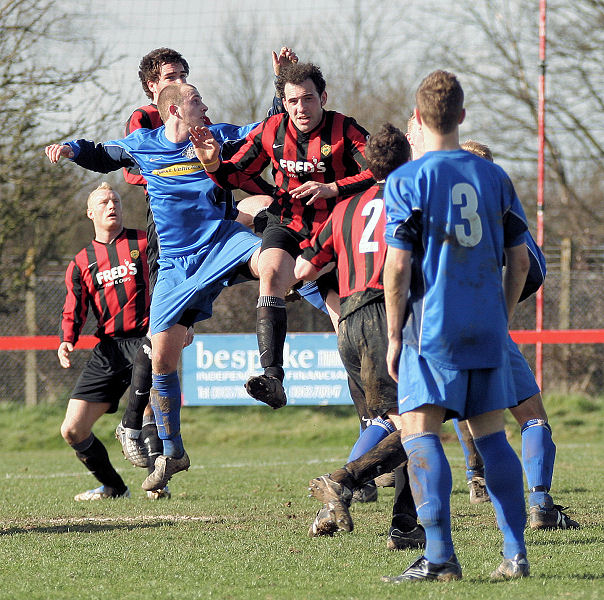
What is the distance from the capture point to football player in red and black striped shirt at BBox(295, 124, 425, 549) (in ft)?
15.5

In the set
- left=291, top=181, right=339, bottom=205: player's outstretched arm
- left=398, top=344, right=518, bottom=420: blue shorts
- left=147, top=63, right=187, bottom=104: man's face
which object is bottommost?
left=398, top=344, right=518, bottom=420: blue shorts

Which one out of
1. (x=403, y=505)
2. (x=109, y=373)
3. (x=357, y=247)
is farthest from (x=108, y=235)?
(x=403, y=505)

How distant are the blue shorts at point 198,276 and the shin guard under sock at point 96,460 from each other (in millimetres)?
1344

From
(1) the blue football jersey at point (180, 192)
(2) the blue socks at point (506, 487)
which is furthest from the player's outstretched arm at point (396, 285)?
(1) the blue football jersey at point (180, 192)

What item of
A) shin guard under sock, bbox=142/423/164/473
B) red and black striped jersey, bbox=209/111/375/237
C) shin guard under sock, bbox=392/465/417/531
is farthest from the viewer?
shin guard under sock, bbox=142/423/164/473

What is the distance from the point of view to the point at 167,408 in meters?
6.59

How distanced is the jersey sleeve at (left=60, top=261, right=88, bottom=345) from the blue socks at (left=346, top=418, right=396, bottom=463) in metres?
3.46

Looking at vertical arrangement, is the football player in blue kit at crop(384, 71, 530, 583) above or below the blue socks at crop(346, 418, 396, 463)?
above

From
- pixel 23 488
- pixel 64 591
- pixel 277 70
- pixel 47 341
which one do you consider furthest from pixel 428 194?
pixel 47 341

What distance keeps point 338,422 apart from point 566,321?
3543 millimetres

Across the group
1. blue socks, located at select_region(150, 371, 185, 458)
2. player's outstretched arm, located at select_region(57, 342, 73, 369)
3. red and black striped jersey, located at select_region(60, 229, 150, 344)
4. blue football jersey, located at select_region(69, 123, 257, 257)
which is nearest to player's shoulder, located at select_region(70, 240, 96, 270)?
red and black striped jersey, located at select_region(60, 229, 150, 344)

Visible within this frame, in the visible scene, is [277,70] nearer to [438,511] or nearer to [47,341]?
[438,511]

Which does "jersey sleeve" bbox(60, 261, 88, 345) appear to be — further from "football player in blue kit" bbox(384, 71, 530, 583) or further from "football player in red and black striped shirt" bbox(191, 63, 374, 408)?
"football player in blue kit" bbox(384, 71, 530, 583)

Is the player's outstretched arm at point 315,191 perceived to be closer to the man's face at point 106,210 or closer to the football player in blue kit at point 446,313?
the football player in blue kit at point 446,313
